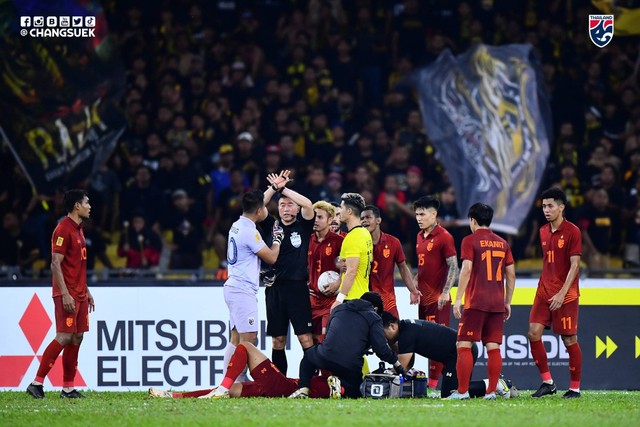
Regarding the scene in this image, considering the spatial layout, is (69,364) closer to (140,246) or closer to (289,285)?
(289,285)

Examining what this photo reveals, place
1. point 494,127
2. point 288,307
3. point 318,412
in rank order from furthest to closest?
point 494,127 < point 288,307 < point 318,412

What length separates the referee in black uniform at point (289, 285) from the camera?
13.5m

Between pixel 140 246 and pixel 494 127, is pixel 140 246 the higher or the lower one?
the lower one

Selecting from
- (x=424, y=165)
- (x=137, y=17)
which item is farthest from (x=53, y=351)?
(x=137, y=17)

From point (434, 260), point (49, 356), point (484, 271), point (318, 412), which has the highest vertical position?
point (434, 260)

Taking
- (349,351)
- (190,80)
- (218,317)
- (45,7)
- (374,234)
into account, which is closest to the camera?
(349,351)

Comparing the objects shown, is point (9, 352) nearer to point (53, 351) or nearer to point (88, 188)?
Result: point (53, 351)

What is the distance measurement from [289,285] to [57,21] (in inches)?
265

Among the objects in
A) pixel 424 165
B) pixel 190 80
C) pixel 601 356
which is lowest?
pixel 601 356

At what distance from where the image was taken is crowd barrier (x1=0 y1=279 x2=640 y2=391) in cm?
1469

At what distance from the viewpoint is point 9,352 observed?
14680 millimetres

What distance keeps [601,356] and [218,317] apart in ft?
15.8

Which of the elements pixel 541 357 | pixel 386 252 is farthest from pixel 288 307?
pixel 541 357

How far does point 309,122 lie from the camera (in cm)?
2045
